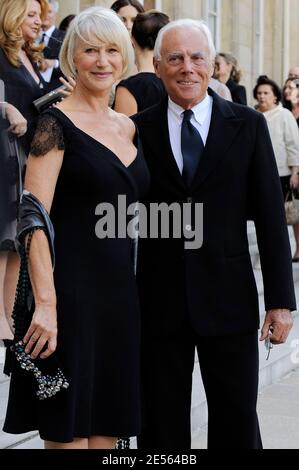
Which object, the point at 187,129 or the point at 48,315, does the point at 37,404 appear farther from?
the point at 187,129

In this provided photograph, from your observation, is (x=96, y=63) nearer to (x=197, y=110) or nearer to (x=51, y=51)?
(x=197, y=110)

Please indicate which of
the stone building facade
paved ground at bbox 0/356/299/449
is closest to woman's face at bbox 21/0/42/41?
paved ground at bbox 0/356/299/449

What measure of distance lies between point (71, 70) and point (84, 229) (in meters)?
0.59

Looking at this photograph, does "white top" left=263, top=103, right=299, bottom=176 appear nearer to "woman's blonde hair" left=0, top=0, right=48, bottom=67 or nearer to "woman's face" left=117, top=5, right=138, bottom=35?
"woman's face" left=117, top=5, right=138, bottom=35

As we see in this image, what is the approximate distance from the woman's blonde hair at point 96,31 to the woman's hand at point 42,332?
0.87m

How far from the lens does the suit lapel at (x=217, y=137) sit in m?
3.93

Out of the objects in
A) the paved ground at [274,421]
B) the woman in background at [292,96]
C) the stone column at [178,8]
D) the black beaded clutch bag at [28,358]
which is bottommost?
the paved ground at [274,421]

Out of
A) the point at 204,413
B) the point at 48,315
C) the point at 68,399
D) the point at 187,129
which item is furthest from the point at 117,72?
the point at 204,413

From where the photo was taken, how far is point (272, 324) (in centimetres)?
401

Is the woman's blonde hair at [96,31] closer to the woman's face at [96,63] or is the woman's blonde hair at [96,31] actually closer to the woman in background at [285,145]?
the woman's face at [96,63]

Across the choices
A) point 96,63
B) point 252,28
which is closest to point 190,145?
point 96,63

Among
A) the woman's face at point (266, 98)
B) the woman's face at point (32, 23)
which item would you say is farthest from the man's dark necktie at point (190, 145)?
the woman's face at point (266, 98)

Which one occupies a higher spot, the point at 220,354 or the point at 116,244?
the point at 116,244

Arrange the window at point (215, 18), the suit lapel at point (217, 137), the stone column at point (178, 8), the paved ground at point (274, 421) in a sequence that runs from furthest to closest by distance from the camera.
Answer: the window at point (215, 18) < the stone column at point (178, 8) < the paved ground at point (274, 421) < the suit lapel at point (217, 137)
